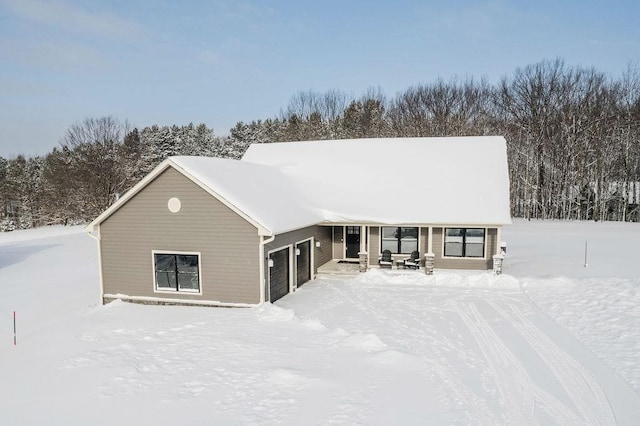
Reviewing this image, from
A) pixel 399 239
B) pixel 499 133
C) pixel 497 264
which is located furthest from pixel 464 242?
pixel 499 133

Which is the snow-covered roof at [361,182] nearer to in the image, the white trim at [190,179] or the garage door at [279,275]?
the white trim at [190,179]

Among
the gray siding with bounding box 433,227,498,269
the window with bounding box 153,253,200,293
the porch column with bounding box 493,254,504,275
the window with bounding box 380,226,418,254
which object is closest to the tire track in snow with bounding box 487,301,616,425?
the porch column with bounding box 493,254,504,275

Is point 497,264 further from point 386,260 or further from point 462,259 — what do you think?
point 386,260

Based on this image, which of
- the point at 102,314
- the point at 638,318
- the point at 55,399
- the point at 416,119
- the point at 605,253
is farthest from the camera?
the point at 416,119

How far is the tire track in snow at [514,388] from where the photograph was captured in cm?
581

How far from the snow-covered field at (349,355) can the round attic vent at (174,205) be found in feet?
9.67

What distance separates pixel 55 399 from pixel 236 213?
20.0 ft

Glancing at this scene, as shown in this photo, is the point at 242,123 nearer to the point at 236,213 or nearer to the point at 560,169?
the point at 560,169

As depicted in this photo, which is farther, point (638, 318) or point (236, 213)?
Result: point (236, 213)

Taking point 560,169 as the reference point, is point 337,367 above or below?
below

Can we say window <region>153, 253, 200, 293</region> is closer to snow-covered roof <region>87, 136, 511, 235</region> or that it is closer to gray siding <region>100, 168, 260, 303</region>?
gray siding <region>100, 168, 260, 303</region>

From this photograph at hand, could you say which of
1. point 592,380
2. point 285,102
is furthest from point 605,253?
point 285,102

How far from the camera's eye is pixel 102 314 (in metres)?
11.0

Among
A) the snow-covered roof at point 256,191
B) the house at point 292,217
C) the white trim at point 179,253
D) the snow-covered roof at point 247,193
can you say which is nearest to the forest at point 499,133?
the house at point 292,217
